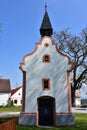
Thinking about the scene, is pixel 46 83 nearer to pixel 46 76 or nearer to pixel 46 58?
pixel 46 76

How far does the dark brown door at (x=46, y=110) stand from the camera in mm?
25641

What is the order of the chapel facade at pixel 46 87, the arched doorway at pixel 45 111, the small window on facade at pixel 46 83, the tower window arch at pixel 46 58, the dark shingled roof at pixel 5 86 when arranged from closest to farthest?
the chapel facade at pixel 46 87 → the small window on facade at pixel 46 83 → the tower window arch at pixel 46 58 → the arched doorway at pixel 45 111 → the dark shingled roof at pixel 5 86

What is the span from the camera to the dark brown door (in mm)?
25641

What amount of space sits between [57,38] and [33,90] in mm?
23488

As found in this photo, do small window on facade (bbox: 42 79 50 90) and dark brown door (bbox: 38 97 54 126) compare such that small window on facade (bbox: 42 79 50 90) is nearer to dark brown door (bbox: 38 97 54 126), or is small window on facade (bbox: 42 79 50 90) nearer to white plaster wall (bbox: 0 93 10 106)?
dark brown door (bbox: 38 97 54 126)

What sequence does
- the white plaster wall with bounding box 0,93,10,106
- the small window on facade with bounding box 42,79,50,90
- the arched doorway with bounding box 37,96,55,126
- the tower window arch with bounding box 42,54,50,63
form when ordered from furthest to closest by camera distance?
the white plaster wall with bounding box 0,93,10,106 → the arched doorway with bounding box 37,96,55,126 → the tower window arch with bounding box 42,54,50,63 → the small window on facade with bounding box 42,79,50,90

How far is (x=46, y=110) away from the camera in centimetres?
2578

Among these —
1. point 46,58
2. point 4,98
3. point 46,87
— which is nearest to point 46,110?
point 46,87

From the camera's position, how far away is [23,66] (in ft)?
82.3

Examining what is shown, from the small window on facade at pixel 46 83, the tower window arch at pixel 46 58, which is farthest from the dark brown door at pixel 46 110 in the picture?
the tower window arch at pixel 46 58

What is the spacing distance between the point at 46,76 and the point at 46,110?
143 inches

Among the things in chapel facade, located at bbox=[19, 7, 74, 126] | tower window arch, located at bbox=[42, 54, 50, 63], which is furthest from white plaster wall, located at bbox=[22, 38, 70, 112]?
tower window arch, located at bbox=[42, 54, 50, 63]

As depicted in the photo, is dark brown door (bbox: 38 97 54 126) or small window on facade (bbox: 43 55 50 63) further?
dark brown door (bbox: 38 97 54 126)

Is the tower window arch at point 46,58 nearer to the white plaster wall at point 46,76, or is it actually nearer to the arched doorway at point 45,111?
the white plaster wall at point 46,76
